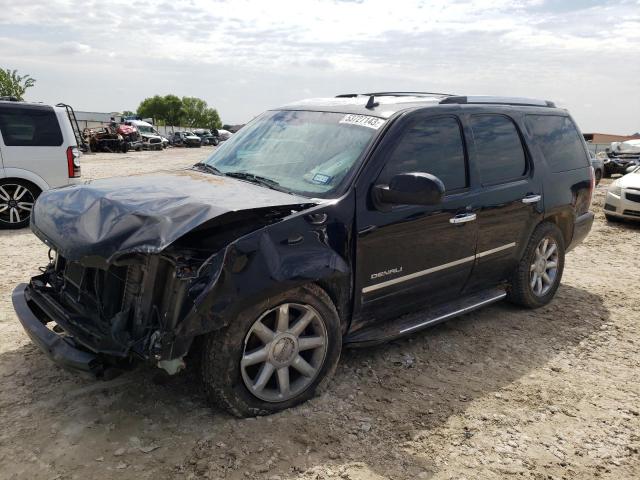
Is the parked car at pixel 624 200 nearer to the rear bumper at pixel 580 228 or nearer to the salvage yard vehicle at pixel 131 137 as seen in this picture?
the rear bumper at pixel 580 228

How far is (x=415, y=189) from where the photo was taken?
10.6 feet

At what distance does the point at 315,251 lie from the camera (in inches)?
123

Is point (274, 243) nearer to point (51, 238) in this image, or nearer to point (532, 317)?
point (51, 238)

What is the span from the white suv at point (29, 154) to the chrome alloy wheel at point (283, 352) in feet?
21.6

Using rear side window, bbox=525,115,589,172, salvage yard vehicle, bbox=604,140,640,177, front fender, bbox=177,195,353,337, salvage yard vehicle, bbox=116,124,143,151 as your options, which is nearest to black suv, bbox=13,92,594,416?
front fender, bbox=177,195,353,337

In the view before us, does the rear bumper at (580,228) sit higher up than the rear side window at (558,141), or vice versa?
the rear side window at (558,141)

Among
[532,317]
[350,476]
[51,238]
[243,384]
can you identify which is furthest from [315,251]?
[532,317]

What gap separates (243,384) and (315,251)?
828 millimetres

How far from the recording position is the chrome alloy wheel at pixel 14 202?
8164 millimetres

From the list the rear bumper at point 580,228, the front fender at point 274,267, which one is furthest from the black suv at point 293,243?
the rear bumper at point 580,228

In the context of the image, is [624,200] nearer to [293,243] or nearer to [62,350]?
[293,243]

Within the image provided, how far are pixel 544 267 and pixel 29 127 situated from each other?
7363mm

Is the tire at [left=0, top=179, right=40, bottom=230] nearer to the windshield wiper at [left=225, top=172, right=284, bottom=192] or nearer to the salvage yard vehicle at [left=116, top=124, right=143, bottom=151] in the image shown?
the windshield wiper at [left=225, top=172, right=284, bottom=192]

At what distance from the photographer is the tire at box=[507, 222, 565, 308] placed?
16.0ft
